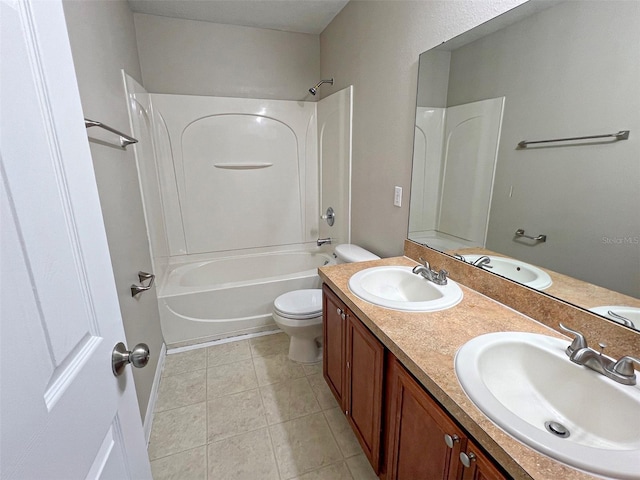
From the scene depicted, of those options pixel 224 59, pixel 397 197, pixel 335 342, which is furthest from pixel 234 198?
pixel 335 342

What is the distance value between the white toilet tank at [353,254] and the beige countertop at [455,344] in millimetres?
643

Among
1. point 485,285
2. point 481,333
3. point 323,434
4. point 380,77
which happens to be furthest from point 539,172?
point 323,434

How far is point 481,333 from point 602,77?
0.84 meters

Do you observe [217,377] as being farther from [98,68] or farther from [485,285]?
[98,68]

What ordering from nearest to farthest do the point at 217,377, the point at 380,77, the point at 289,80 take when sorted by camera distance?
the point at 380,77, the point at 217,377, the point at 289,80

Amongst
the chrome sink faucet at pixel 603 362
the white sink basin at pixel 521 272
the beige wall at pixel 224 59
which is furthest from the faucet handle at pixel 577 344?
the beige wall at pixel 224 59

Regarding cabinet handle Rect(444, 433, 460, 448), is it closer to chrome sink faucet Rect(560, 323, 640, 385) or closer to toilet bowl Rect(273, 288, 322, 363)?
chrome sink faucet Rect(560, 323, 640, 385)

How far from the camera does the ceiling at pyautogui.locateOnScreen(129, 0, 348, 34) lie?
87.1 inches

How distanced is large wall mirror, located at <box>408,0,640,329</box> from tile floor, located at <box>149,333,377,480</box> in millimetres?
1177

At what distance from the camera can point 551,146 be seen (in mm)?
1016

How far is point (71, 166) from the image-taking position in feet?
1.73

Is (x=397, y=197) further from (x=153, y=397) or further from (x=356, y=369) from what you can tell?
(x=153, y=397)

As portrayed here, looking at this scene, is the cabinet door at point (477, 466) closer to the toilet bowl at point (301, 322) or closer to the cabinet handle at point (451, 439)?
the cabinet handle at point (451, 439)

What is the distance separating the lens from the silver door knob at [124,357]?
64 cm
